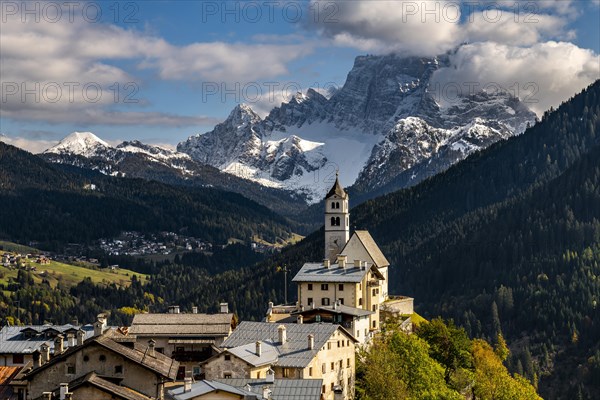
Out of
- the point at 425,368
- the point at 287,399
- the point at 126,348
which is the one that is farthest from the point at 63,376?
the point at 425,368

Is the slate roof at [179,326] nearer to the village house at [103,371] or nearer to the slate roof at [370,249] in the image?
the village house at [103,371]

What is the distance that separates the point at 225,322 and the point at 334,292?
80.8 ft

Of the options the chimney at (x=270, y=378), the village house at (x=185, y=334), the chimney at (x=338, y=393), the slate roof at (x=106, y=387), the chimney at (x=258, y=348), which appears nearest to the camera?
the slate roof at (x=106, y=387)

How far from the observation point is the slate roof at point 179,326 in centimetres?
11894

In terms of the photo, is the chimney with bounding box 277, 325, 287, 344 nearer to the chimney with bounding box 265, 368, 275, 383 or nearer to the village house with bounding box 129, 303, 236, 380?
the village house with bounding box 129, 303, 236, 380

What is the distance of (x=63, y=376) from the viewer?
96.1 metres

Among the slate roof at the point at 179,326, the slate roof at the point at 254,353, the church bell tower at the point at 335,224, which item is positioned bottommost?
the slate roof at the point at 254,353

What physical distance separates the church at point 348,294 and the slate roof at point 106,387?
4191cm

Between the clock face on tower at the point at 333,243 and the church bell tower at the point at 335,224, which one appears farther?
the clock face on tower at the point at 333,243

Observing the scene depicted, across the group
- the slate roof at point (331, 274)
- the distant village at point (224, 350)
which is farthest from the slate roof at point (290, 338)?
the slate roof at point (331, 274)

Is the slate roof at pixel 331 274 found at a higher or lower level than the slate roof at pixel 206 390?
higher

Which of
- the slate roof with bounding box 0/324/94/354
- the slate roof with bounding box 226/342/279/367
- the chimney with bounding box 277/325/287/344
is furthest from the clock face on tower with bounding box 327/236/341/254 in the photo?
the slate roof with bounding box 226/342/279/367

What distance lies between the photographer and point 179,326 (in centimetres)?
11994

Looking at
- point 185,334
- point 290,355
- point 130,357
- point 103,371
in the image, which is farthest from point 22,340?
point 130,357
